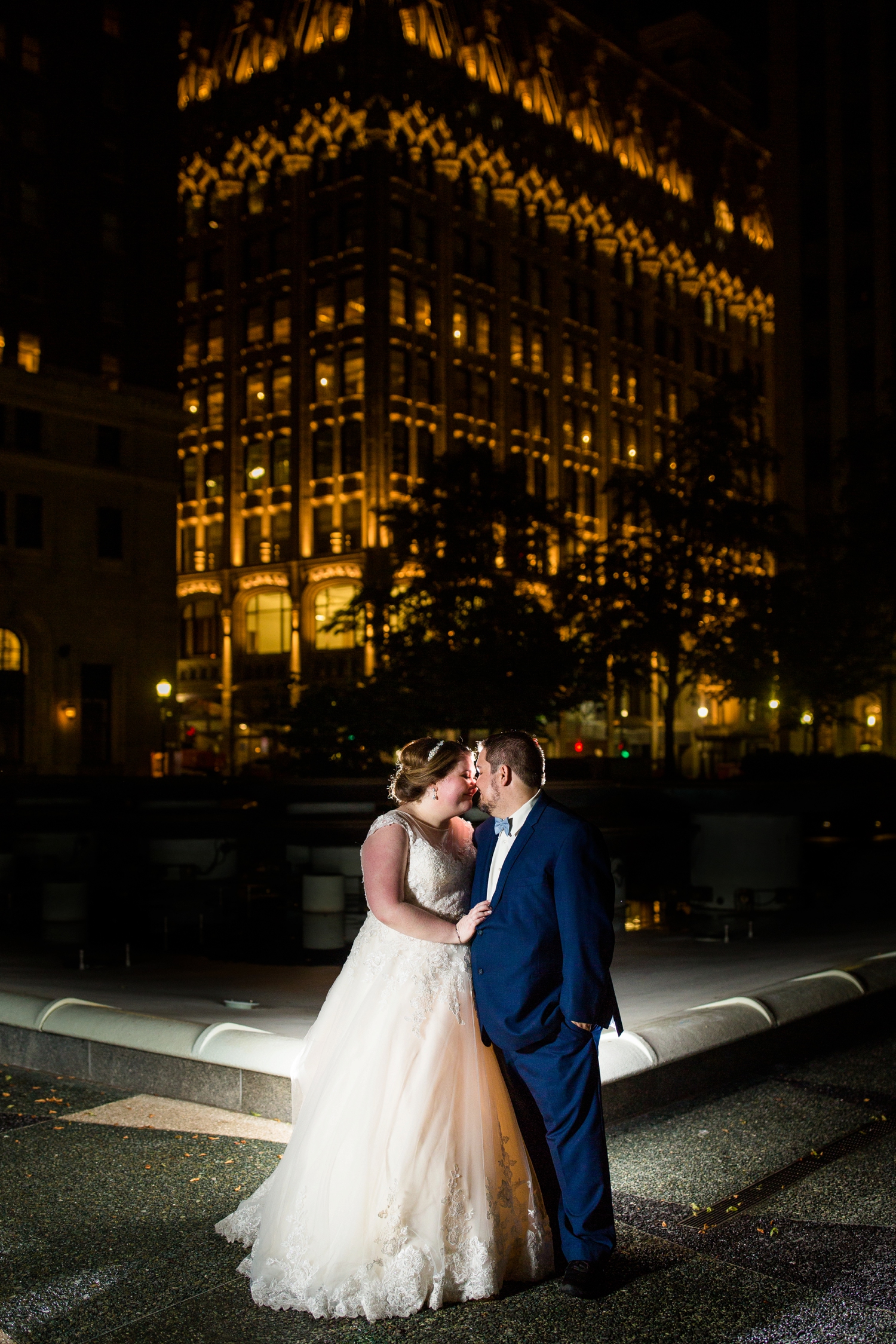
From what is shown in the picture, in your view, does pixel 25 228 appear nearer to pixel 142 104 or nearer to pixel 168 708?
pixel 142 104

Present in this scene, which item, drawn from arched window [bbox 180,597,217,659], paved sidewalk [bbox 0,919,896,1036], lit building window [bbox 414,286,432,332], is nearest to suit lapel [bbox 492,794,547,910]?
paved sidewalk [bbox 0,919,896,1036]

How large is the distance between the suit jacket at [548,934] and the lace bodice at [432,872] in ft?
0.65

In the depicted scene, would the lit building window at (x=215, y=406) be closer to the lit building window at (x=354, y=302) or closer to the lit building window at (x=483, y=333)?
the lit building window at (x=354, y=302)

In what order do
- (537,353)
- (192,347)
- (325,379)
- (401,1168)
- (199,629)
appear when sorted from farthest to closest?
(537,353), (192,347), (199,629), (325,379), (401,1168)

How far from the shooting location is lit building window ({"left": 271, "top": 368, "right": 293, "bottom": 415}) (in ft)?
214

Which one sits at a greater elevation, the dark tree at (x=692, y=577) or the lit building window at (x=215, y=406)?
the lit building window at (x=215, y=406)

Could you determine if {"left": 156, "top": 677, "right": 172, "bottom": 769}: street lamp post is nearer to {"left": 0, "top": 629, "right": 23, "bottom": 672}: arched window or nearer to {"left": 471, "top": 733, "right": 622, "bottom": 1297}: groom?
{"left": 0, "top": 629, "right": 23, "bottom": 672}: arched window

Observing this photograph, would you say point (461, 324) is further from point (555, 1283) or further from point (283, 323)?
point (555, 1283)

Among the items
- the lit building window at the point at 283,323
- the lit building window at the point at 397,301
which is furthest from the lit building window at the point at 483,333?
the lit building window at the point at 283,323

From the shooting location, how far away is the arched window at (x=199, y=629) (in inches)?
2680

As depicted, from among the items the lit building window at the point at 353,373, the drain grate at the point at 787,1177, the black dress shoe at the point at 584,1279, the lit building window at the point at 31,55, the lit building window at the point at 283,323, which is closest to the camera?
the black dress shoe at the point at 584,1279

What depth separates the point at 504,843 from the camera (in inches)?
175

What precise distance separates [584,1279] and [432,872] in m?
1.52

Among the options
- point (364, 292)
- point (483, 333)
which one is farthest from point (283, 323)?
point (483, 333)
